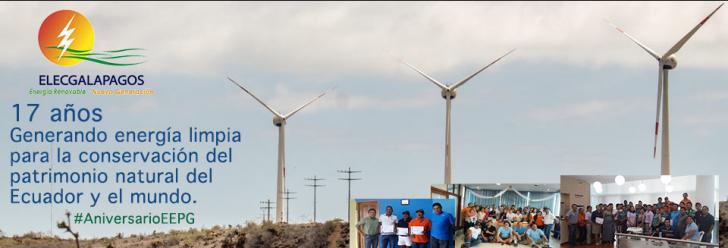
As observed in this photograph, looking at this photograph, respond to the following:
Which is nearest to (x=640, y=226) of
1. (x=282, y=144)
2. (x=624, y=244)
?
(x=624, y=244)

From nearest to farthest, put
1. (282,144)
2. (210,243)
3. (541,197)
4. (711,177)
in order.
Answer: (711,177) < (541,197) < (210,243) < (282,144)

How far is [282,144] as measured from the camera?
3194 inches

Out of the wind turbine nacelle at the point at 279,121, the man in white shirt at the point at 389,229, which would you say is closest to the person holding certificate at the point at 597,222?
the man in white shirt at the point at 389,229

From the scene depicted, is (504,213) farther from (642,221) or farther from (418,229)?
(642,221)

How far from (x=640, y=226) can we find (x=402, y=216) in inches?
359

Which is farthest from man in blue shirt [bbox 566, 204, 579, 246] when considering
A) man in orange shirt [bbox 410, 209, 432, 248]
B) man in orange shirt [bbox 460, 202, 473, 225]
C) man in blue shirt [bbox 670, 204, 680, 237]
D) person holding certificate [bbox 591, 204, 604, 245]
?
man in orange shirt [bbox 410, 209, 432, 248]

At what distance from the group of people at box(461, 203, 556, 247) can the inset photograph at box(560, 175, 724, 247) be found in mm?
1047

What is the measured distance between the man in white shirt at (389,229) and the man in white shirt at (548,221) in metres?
5.68

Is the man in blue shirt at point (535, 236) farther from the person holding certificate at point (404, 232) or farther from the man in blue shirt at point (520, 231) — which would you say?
the person holding certificate at point (404, 232)

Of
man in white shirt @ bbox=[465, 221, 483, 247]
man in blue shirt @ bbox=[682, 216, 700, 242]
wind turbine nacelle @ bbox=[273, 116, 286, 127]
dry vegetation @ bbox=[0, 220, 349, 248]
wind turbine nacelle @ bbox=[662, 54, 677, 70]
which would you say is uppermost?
wind turbine nacelle @ bbox=[662, 54, 677, 70]

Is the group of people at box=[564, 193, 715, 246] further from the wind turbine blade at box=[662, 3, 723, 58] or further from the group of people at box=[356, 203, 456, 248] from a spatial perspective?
the wind turbine blade at box=[662, 3, 723, 58]

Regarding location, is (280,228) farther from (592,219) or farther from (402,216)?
(592,219)

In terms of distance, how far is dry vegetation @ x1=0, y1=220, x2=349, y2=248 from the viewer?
72000mm

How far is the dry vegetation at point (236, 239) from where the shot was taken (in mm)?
72000
